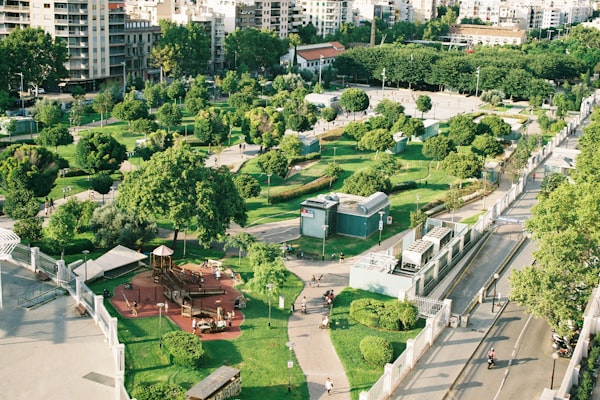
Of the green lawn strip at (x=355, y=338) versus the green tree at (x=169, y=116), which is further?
the green tree at (x=169, y=116)

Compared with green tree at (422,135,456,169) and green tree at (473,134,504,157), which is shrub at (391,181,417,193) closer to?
green tree at (422,135,456,169)

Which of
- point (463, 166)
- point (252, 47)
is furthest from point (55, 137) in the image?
point (252, 47)

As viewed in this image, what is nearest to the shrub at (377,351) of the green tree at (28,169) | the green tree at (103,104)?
the green tree at (28,169)

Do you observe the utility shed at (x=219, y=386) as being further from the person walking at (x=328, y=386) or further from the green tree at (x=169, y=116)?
the green tree at (x=169, y=116)

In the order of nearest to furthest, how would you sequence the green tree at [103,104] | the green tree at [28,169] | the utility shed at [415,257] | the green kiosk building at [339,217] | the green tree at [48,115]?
the utility shed at [415,257] → the green kiosk building at [339,217] → the green tree at [28,169] → the green tree at [48,115] → the green tree at [103,104]

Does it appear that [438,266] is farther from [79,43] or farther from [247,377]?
[79,43]

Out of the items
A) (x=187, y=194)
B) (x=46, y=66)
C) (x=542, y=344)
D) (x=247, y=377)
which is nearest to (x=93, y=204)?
(x=187, y=194)
